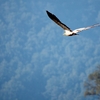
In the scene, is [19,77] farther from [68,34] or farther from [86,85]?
[68,34]

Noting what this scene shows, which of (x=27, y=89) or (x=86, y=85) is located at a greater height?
(x=27, y=89)

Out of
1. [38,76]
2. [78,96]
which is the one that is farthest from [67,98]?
[38,76]

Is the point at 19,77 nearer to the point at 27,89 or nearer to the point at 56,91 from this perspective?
the point at 27,89

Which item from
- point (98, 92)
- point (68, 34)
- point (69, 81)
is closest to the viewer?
point (68, 34)

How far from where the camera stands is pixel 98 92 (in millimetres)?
26344

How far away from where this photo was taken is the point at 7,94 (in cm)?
16225

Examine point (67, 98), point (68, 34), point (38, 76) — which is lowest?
point (68, 34)

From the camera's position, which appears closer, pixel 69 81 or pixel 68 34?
pixel 68 34

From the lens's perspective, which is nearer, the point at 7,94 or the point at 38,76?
the point at 7,94

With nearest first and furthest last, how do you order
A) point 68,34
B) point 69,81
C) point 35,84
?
point 68,34
point 35,84
point 69,81

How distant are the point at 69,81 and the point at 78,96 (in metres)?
29.6

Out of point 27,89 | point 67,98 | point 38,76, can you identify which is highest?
point 38,76

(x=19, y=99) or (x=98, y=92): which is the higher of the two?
(x=19, y=99)

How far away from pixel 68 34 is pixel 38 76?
19390cm
